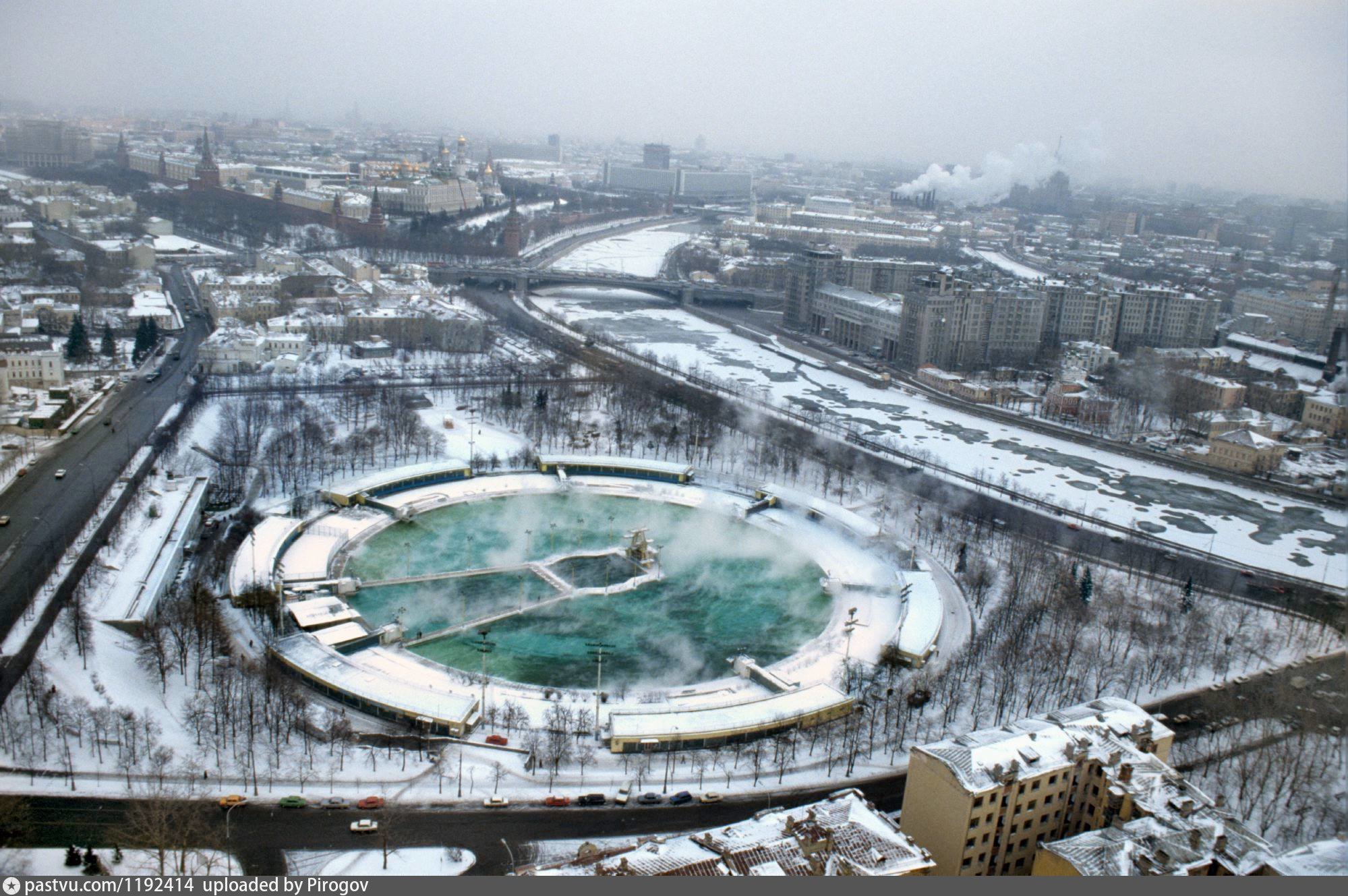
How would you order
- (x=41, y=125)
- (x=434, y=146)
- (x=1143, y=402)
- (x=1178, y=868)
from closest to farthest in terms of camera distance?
(x=1178, y=868), (x=1143, y=402), (x=41, y=125), (x=434, y=146)

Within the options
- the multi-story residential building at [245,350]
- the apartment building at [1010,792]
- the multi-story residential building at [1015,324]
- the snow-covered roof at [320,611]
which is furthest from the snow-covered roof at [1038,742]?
the multi-story residential building at [1015,324]

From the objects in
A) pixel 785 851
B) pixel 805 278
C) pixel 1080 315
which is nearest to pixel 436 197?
pixel 805 278

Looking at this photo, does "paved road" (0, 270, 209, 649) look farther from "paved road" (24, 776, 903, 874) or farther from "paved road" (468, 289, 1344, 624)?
"paved road" (468, 289, 1344, 624)

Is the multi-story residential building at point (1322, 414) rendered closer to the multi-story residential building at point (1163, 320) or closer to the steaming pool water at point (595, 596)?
the multi-story residential building at point (1163, 320)

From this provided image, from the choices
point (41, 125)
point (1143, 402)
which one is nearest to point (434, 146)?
point (41, 125)

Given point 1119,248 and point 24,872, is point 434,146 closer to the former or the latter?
point 1119,248

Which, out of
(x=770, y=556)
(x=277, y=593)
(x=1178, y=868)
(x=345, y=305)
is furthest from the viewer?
(x=345, y=305)
